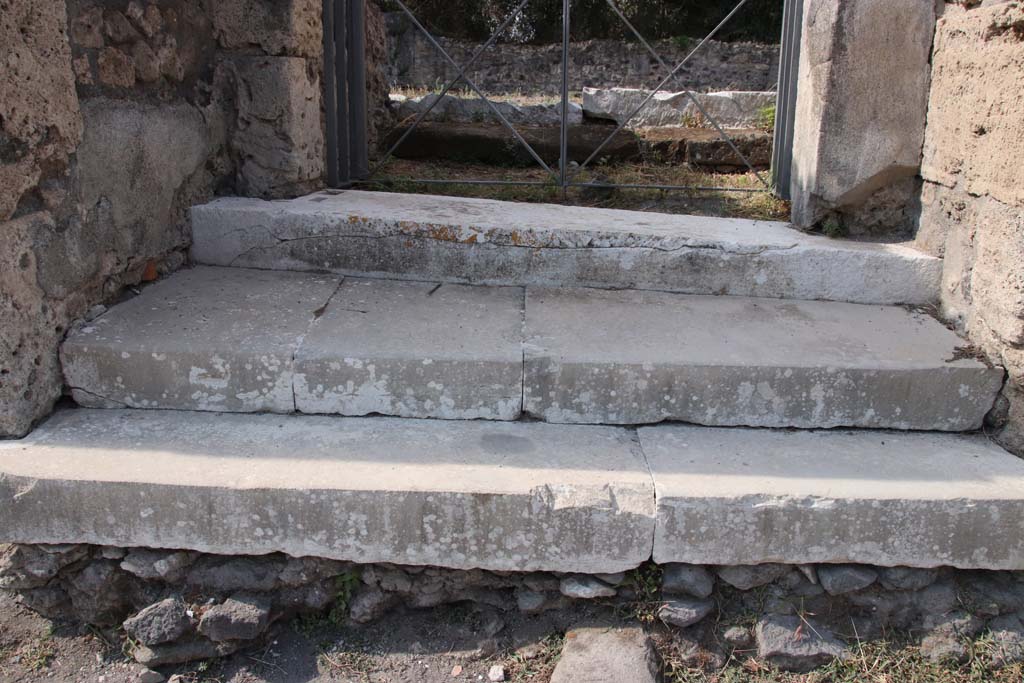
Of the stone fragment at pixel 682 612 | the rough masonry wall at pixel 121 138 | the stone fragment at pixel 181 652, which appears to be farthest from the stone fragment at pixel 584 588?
the rough masonry wall at pixel 121 138

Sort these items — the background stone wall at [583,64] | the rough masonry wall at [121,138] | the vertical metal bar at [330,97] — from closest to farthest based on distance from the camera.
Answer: the rough masonry wall at [121,138]
the vertical metal bar at [330,97]
the background stone wall at [583,64]

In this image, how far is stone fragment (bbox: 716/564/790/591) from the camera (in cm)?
226

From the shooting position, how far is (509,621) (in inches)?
91.0

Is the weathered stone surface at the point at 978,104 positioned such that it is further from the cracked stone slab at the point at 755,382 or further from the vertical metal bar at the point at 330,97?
the vertical metal bar at the point at 330,97

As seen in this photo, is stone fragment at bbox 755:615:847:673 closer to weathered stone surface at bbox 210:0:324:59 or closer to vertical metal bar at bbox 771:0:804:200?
vertical metal bar at bbox 771:0:804:200

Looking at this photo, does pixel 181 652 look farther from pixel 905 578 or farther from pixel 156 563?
pixel 905 578

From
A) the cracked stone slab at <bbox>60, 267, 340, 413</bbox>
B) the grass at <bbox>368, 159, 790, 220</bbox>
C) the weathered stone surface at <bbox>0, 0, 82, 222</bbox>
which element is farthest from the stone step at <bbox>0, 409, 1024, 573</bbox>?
the grass at <bbox>368, 159, 790, 220</bbox>

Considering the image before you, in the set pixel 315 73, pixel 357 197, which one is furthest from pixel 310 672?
pixel 315 73

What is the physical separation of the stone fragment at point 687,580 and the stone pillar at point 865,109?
1787 mm

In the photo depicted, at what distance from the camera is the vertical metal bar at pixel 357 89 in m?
3.98

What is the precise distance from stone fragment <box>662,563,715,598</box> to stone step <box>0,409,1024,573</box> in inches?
2.6

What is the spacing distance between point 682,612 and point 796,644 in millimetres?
332

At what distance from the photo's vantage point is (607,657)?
214 centimetres

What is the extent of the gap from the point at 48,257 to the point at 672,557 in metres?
2.12
